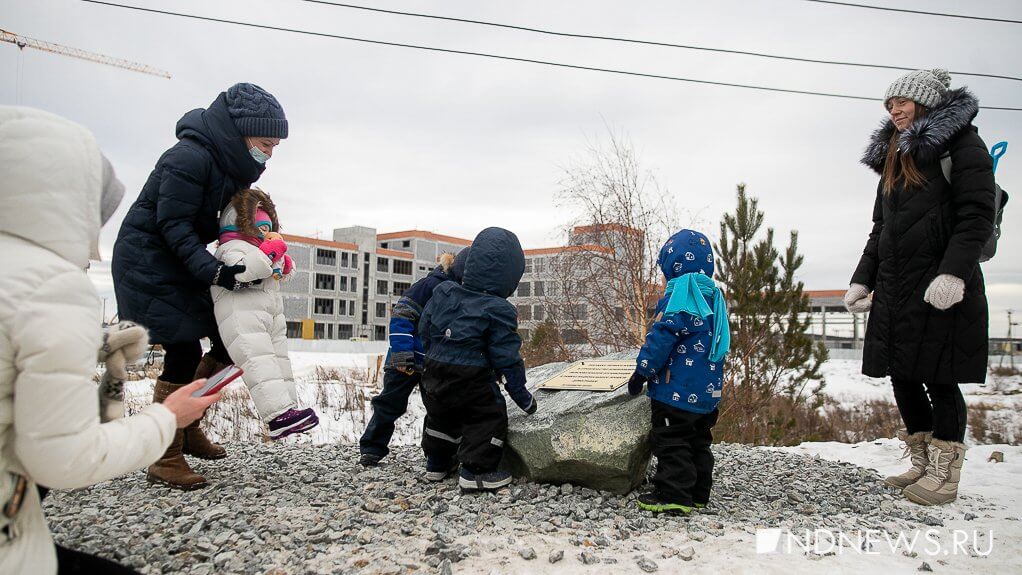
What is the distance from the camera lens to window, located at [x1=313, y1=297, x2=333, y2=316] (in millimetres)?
58219

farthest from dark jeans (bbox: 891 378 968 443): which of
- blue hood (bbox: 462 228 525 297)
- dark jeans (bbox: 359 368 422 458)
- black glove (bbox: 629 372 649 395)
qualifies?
dark jeans (bbox: 359 368 422 458)

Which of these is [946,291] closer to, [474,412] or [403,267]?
[474,412]

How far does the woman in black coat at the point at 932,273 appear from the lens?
12.7 ft

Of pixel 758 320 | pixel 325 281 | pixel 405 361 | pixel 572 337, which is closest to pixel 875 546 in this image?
pixel 405 361

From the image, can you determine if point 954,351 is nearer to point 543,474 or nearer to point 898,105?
point 898,105

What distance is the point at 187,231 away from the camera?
12.2 feet

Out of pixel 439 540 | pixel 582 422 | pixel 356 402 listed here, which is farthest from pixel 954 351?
pixel 356 402

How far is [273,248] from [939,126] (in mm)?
4117

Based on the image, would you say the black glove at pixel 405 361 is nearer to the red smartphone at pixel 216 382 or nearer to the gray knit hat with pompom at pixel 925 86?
the red smartphone at pixel 216 382

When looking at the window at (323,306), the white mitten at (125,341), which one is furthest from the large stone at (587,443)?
the window at (323,306)

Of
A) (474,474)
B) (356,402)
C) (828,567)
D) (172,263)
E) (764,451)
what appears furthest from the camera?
(356,402)

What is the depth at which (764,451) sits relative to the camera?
611cm

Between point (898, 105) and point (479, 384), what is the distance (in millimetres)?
3264

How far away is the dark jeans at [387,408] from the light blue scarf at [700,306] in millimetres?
2026
